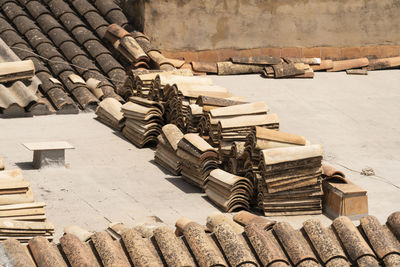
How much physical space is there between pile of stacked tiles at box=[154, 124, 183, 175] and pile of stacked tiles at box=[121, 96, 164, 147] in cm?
60

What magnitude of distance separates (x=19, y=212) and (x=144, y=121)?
4584 millimetres

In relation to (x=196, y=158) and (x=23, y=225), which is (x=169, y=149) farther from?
(x=23, y=225)

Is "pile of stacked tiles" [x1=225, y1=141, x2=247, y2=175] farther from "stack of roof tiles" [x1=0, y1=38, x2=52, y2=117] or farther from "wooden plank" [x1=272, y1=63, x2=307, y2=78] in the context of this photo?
"wooden plank" [x1=272, y1=63, x2=307, y2=78]

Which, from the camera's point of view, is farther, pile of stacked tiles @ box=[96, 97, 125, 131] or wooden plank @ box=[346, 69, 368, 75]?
wooden plank @ box=[346, 69, 368, 75]

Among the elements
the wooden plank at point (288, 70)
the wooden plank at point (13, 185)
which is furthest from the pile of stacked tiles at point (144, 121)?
the wooden plank at point (13, 185)

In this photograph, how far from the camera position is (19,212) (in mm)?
10305

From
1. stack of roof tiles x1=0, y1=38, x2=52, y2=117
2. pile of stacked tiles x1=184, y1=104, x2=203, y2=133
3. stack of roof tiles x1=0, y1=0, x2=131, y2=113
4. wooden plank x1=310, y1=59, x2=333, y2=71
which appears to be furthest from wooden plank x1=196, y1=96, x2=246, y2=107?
wooden plank x1=310, y1=59, x2=333, y2=71

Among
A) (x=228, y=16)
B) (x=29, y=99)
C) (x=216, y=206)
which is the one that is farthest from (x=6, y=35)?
(x=216, y=206)

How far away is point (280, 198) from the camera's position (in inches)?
459

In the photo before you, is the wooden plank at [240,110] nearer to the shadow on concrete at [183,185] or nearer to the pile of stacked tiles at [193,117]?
the pile of stacked tiles at [193,117]

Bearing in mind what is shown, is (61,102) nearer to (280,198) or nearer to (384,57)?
(280,198)

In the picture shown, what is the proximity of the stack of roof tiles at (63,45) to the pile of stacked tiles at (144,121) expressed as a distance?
1.65 metres

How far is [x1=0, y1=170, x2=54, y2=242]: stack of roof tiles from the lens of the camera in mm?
9680

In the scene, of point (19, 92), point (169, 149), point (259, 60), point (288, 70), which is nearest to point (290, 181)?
point (169, 149)
